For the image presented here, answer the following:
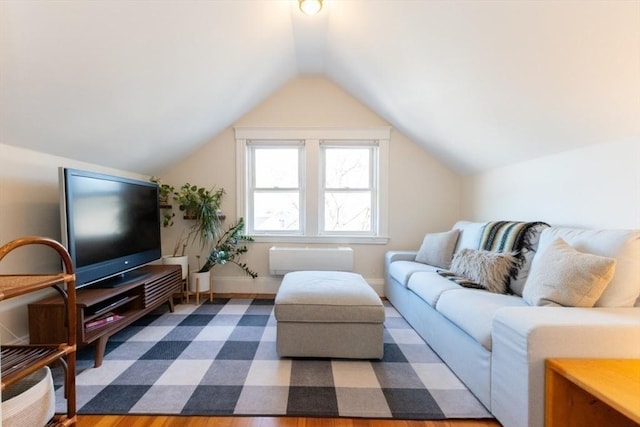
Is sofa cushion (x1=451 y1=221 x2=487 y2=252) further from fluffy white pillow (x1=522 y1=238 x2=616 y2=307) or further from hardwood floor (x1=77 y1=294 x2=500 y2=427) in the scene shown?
hardwood floor (x1=77 y1=294 x2=500 y2=427)

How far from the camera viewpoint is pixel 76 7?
1.36 metres

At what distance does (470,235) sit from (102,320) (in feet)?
9.93

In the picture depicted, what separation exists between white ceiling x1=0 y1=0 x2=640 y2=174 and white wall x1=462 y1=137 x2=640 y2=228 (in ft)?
0.35

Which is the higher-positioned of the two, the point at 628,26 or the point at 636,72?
Result: the point at 628,26

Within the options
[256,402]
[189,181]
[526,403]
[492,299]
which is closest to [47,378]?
[256,402]

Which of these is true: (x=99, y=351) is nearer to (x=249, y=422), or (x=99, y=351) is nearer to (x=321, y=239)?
(x=249, y=422)

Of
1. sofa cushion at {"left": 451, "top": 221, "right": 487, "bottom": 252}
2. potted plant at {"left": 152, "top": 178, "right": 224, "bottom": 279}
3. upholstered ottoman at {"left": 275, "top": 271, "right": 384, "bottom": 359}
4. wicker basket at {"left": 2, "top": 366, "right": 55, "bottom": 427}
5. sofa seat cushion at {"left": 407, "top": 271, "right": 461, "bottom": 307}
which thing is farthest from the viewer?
potted plant at {"left": 152, "top": 178, "right": 224, "bottom": 279}

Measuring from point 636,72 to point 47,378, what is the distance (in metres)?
2.97

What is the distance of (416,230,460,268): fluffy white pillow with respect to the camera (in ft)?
9.04

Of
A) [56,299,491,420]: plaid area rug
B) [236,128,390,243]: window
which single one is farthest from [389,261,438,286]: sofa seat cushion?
[236,128,390,243]: window

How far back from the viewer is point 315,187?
11.4 ft

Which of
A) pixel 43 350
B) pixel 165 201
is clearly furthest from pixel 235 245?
pixel 43 350

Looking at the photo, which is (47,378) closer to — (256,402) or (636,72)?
(256,402)

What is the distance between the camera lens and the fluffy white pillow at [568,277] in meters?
1.34
